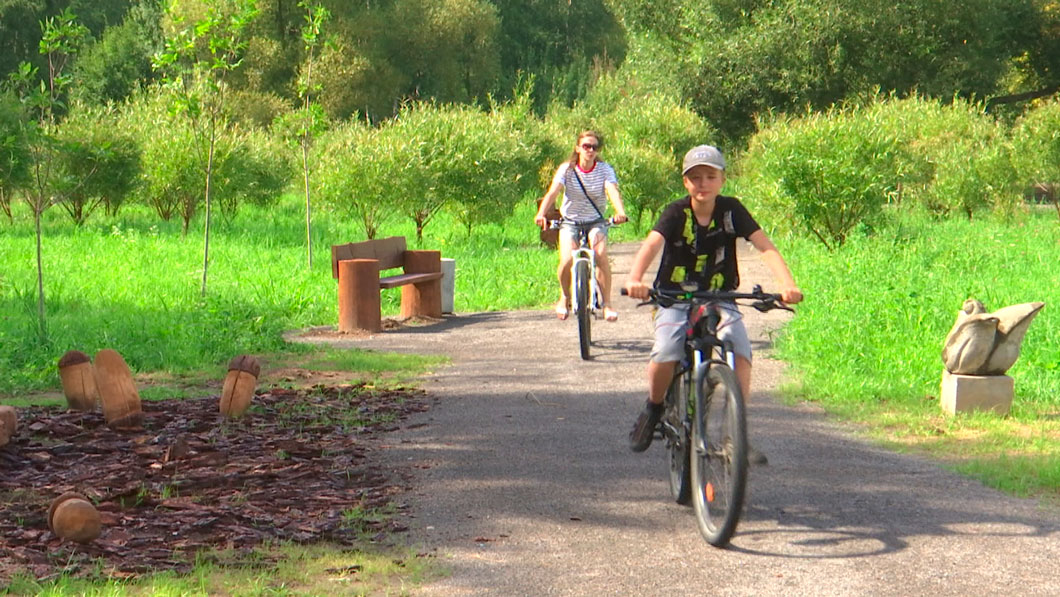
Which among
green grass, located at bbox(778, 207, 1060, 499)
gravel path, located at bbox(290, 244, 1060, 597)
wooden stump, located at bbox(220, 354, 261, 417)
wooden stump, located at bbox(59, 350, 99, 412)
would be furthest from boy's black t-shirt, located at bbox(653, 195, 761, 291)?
wooden stump, located at bbox(59, 350, 99, 412)

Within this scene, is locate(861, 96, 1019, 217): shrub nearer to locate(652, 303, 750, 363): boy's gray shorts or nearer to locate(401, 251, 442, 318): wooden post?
locate(401, 251, 442, 318): wooden post

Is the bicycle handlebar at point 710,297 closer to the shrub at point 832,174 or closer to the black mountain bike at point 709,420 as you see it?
the black mountain bike at point 709,420

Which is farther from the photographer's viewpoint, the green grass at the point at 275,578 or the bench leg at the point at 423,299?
the bench leg at the point at 423,299

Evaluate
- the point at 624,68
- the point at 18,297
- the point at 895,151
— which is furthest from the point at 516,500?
the point at 624,68

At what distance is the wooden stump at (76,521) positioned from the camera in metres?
5.05

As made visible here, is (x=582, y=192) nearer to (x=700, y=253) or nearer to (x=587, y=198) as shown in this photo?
(x=587, y=198)

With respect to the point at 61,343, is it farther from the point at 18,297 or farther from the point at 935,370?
the point at 935,370

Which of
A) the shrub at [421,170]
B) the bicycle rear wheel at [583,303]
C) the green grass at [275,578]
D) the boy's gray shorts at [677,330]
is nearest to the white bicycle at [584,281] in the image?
the bicycle rear wheel at [583,303]

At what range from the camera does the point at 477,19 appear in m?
59.9

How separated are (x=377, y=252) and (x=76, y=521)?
8.93 meters

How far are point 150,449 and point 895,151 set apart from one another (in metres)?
16.9

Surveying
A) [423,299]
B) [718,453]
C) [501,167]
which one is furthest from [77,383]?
[501,167]

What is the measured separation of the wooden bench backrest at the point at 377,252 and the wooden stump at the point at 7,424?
6044 mm

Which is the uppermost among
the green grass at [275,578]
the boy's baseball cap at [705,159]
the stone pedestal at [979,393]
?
the boy's baseball cap at [705,159]
